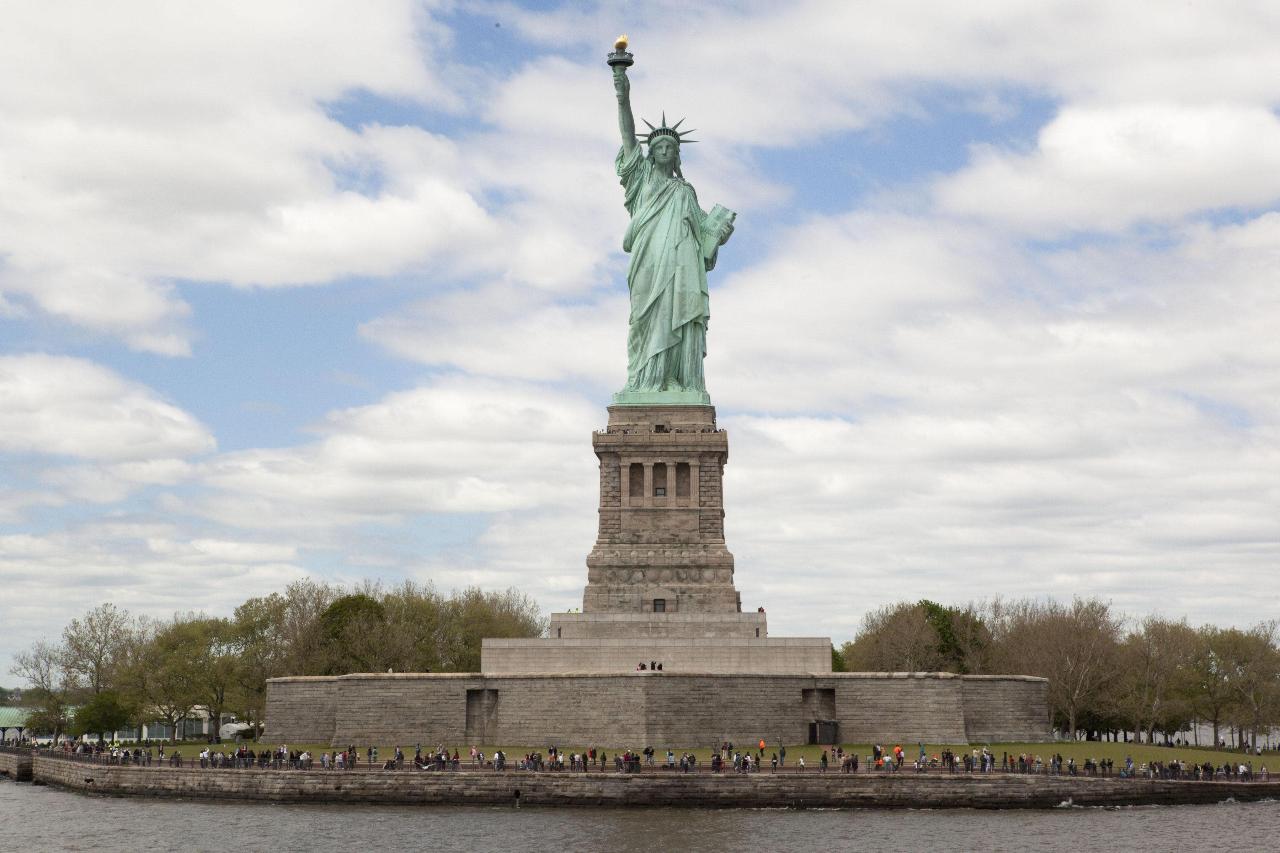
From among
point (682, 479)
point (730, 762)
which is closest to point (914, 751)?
point (730, 762)

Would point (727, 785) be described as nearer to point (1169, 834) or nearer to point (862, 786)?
point (862, 786)

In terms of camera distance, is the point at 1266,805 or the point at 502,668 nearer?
the point at 1266,805

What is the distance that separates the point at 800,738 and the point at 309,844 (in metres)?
19.6

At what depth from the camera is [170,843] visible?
41.3 m

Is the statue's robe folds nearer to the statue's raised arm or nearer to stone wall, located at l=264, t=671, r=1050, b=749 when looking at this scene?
the statue's raised arm

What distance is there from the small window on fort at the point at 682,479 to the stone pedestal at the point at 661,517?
41mm

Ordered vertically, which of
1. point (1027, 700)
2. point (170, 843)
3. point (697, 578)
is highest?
point (697, 578)

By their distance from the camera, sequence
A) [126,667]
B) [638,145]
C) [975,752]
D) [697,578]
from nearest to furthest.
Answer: [975,752] < [697,578] < [638,145] < [126,667]

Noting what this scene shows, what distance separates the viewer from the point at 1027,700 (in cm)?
5609

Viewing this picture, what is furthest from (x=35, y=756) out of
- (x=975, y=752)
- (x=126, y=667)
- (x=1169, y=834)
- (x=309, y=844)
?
(x=1169, y=834)

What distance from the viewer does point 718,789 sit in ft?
154

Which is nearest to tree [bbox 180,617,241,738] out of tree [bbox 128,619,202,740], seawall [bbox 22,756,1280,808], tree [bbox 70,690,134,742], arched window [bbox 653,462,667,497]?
tree [bbox 128,619,202,740]

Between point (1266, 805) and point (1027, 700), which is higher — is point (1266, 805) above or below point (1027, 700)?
below

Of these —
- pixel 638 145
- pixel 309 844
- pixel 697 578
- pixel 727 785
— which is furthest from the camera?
pixel 638 145
